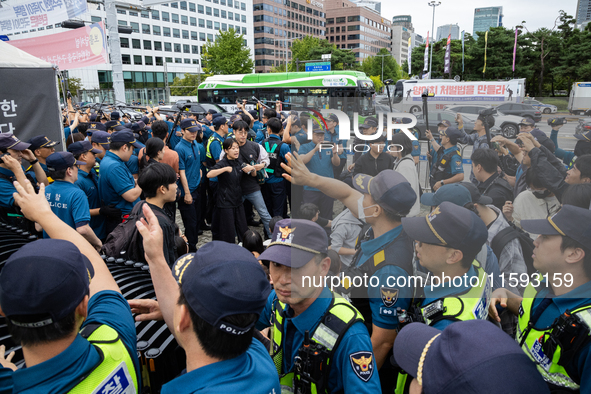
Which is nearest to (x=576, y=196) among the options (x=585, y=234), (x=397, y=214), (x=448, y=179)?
(x=585, y=234)

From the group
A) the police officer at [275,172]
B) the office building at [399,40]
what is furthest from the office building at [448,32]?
the police officer at [275,172]

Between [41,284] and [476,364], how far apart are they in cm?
138

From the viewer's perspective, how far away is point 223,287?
1.18 m

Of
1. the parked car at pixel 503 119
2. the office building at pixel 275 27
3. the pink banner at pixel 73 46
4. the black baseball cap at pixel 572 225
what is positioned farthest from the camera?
the office building at pixel 275 27

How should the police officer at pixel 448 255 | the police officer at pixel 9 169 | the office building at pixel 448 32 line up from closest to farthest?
the police officer at pixel 448 255, the police officer at pixel 9 169, the office building at pixel 448 32

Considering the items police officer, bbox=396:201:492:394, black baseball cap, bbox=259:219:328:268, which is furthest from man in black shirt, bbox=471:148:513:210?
black baseball cap, bbox=259:219:328:268

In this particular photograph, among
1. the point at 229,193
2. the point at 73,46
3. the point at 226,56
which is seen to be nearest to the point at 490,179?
the point at 229,193

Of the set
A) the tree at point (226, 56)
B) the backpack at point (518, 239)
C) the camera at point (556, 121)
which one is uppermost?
the tree at point (226, 56)

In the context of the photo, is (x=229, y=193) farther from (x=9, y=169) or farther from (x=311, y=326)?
(x=311, y=326)

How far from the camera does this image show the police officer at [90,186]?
419 cm

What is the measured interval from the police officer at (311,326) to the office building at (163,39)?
51.4 m

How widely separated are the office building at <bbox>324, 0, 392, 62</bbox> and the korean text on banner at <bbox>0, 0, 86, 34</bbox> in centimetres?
9909

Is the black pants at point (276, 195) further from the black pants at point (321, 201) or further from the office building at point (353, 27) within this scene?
the office building at point (353, 27)

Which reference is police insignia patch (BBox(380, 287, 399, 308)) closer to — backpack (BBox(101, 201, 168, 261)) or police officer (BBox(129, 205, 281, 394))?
police officer (BBox(129, 205, 281, 394))
